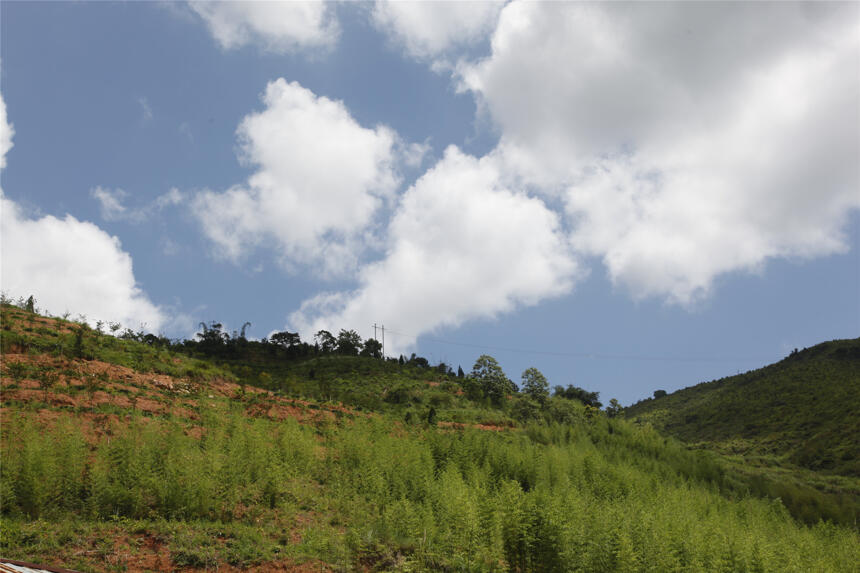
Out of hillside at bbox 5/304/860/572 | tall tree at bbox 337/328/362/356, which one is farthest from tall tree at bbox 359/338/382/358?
hillside at bbox 5/304/860/572

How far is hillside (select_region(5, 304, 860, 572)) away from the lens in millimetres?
12414

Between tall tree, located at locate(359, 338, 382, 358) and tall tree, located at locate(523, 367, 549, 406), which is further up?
tall tree, located at locate(359, 338, 382, 358)

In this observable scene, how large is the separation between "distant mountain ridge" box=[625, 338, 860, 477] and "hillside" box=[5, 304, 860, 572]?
24.8m

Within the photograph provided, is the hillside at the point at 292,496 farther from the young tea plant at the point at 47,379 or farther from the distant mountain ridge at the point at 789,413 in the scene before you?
the distant mountain ridge at the point at 789,413

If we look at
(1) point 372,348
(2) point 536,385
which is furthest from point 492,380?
(1) point 372,348

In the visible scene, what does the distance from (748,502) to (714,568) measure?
56.5 feet

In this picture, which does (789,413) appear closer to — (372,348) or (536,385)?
(536,385)

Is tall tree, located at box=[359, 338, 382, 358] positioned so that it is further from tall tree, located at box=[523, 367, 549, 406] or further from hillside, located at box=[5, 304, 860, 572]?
Result: hillside, located at box=[5, 304, 860, 572]

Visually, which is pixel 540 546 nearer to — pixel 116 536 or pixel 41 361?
pixel 116 536

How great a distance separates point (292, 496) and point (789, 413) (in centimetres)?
5817

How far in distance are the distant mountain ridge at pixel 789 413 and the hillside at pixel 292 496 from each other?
24.8 m

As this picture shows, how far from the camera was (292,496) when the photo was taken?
16.3 meters

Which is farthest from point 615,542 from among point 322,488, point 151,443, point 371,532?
point 151,443

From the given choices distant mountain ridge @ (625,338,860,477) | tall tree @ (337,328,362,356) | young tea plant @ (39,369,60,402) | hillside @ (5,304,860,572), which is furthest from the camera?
tall tree @ (337,328,362,356)
